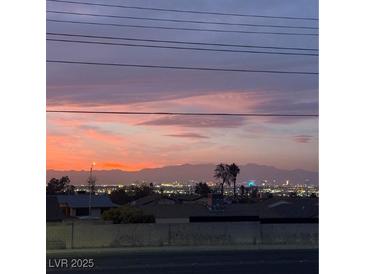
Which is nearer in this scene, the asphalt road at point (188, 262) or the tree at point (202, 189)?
the asphalt road at point (188, 262)

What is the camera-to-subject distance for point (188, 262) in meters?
18.8

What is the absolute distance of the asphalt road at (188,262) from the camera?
56.3 feet

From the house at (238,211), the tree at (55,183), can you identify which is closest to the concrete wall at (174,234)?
the tree at (55,183)

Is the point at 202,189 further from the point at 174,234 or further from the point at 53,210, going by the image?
the point at 174,234

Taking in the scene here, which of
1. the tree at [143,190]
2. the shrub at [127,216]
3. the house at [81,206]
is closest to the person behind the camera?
the shrub at [127,216]

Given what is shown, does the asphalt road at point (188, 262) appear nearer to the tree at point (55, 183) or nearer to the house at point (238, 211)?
the tree at point (55, 183)

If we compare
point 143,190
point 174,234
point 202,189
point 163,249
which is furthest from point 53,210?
point 202,189

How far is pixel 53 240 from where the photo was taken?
73.9ft

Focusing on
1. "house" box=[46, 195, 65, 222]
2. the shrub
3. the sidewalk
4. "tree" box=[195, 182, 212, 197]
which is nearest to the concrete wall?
the sidewalk

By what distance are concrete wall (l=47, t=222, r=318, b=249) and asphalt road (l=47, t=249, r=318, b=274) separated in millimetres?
1236

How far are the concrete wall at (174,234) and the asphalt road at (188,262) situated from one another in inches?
48.7

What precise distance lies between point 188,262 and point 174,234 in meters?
5.41

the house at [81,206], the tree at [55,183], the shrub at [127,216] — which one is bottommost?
the house at [81,206]
